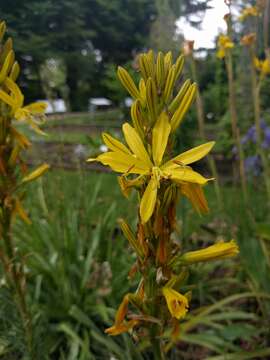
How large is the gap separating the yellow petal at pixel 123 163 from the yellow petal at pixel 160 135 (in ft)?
0.09

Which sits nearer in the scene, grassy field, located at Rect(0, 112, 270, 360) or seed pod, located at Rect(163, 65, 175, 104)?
seed pod, located at Rect(163, 65, 175, 104)

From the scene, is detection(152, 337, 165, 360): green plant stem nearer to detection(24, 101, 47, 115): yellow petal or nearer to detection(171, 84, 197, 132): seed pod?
detection(171, 84, 197, 132): seed pod

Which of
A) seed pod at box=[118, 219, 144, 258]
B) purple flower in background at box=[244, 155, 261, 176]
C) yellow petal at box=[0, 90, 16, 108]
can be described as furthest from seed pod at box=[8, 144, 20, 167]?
purple flower in background at box=[244, 155, 261, 176]

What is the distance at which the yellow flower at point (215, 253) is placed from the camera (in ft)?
2.29

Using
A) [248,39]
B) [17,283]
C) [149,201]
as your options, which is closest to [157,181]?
[149,201]

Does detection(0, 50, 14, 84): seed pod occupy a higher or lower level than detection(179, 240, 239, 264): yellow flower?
higher

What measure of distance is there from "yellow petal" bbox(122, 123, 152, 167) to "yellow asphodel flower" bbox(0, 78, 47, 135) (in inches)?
14.7

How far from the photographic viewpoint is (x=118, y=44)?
1238 centimetres

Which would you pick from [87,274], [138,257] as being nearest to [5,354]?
[87,274]

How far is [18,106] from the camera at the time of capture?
986 mm

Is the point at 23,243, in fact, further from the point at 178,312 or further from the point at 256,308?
the point at 178,312

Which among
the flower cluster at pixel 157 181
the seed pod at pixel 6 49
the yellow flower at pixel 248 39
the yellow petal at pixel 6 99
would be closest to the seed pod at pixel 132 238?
the flower cluster at pixel 157 181

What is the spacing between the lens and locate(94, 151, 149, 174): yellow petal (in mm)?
638

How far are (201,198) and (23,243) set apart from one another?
6.65 feet
